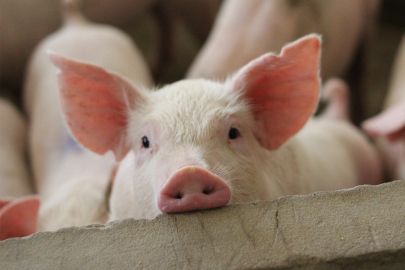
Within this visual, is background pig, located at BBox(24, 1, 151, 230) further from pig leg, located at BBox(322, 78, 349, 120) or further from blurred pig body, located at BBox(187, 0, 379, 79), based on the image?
pig leg, located at BBox(322, 78, 349, 120)

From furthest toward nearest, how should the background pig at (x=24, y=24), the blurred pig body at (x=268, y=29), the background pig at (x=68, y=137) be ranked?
1. the background pig at (x=24, y=24)
2. the blurred pig body at (x=268, y=29)
3. the background pig at (x=68, y=137)

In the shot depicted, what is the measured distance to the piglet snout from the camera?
952 mm

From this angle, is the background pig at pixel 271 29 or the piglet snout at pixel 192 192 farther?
the background pig at pixel 271 29

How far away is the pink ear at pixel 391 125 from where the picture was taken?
1870 millimetres

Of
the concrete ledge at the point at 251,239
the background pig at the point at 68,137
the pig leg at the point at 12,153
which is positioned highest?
the concrete ledge at the point at 251,239

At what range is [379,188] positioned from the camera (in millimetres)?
996

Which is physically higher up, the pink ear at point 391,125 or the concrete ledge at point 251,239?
the concrete ledge at point 251,239

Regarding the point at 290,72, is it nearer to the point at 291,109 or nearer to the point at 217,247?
the point at 291,109

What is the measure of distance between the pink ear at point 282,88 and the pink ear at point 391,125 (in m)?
0.70

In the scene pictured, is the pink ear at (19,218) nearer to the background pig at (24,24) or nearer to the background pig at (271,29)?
the background pig at (271,29)

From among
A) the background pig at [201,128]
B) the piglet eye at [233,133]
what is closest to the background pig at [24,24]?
the background pig at [201,128]

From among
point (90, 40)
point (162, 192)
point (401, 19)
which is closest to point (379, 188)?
point (162, 192)

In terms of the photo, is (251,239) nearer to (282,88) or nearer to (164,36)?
(282,88)

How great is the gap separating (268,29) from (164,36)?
1.57m
